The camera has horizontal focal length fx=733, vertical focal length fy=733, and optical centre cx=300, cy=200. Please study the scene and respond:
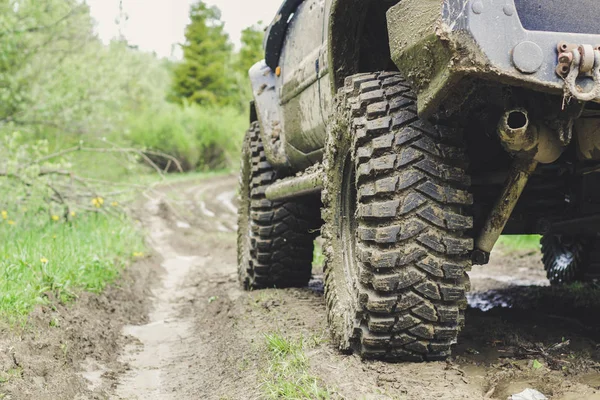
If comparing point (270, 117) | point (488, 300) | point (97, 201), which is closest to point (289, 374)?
point (270, 117)

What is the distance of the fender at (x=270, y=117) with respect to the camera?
530 cm

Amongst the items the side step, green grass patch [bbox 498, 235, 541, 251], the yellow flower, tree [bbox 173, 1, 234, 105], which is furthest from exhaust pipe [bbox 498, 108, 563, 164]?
tree [bbox 173, 1, 234, 105]

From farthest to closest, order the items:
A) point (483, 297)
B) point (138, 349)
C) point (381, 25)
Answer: point (483, 297) → point (138, 349) → point (381, 25)

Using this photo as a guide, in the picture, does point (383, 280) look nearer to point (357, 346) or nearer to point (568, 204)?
point (357, 346)

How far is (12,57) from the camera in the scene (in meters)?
11.5

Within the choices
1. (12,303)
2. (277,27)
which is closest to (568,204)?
(277,27)

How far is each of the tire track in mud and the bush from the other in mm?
23014

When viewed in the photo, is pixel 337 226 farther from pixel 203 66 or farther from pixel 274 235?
pixel 203 66

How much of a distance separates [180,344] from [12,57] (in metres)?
8.32

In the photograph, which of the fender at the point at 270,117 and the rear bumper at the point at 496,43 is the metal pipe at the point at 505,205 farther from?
the fender at the point at 270,117

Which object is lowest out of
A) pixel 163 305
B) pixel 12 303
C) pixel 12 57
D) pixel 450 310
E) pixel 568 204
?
pixel 163 305

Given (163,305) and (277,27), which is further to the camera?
(163,305)

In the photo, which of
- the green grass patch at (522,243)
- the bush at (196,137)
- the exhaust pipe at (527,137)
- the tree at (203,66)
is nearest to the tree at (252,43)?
the bush at (196,137)

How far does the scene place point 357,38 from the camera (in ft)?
12.0
